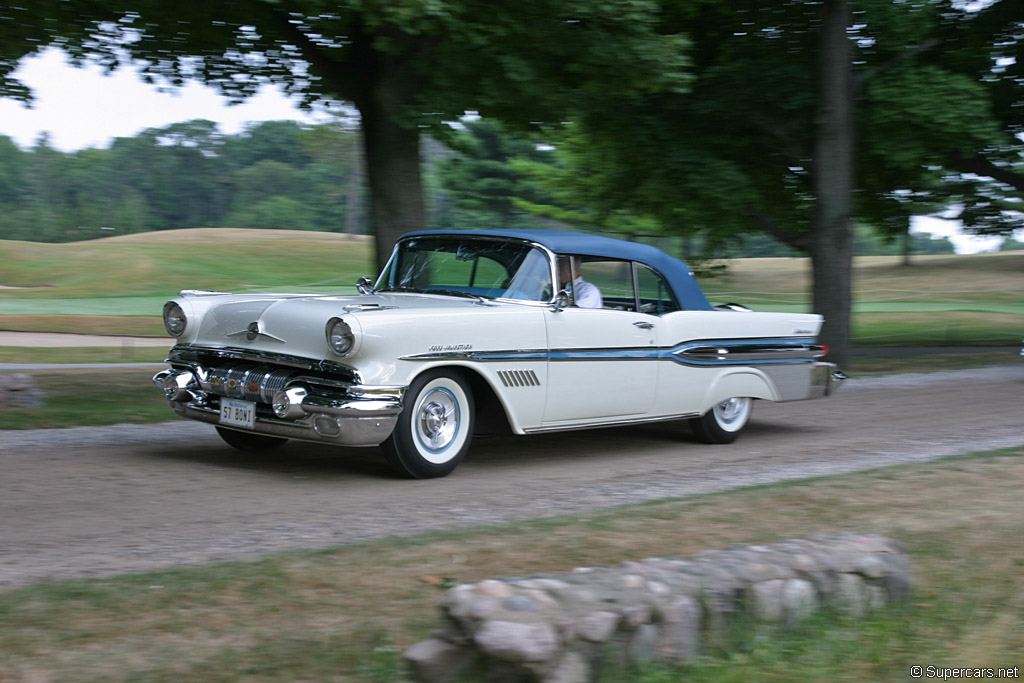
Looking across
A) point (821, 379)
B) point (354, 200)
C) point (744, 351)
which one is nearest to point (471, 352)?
point (744, 351)

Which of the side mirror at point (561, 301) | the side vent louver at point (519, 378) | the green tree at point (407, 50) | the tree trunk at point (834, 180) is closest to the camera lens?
the side vent louver at point (519, 378)

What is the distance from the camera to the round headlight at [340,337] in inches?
244

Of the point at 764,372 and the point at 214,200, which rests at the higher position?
the point at 214,200

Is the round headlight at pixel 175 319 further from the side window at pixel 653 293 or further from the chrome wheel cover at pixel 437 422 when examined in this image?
the side window at pixel 653 293

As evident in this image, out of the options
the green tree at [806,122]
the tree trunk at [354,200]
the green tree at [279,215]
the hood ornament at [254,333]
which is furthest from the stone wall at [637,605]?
the green tree at [279,215]

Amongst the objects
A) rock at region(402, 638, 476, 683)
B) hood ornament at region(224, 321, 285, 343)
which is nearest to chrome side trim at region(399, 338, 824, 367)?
hood ornament at region(224, 321, 285, 343)

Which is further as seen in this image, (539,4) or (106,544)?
(539,4)

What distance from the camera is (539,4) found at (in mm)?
11211

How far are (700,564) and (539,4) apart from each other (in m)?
8.68

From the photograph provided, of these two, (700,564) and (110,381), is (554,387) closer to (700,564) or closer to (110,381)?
(700,564)

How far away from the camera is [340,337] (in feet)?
20.4

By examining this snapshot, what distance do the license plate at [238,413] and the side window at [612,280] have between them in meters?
2.71

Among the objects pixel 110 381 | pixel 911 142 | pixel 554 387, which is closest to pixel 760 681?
pixel 554 387

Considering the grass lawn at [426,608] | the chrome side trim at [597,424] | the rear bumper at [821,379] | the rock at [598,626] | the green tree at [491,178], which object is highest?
the green tree at [491,178]
